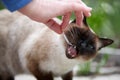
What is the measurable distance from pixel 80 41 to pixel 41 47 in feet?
1.45

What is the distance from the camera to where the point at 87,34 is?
3.28 m

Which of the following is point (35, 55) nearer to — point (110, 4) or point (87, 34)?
point (87, 34)

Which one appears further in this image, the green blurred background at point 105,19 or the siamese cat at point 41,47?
the green blurred background at point 105,19

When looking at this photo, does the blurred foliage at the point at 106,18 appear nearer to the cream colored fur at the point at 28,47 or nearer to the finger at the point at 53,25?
the cream colored fur at the point at 28,47

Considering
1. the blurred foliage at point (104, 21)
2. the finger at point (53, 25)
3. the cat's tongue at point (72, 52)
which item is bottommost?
the finger at point (53, 25)

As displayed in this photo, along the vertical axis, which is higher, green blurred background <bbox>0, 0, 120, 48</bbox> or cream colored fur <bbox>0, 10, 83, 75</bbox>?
green blurred background <bbox>0, 0, 120, 48</bbox>

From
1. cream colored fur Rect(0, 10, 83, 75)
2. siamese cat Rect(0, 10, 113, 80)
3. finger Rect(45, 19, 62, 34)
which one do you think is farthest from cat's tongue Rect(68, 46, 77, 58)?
finger Rect(45, 19, 62, 34)

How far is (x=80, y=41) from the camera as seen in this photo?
3.22 m

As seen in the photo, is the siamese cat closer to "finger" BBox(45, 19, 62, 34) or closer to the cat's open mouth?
the cat's open mouth

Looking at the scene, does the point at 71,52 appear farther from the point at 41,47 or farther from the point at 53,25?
the point at 53,25

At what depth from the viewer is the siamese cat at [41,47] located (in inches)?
128

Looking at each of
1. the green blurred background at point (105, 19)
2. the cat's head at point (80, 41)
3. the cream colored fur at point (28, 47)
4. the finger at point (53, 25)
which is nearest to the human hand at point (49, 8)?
the finger at point (53, 25)

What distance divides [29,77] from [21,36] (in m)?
0.69

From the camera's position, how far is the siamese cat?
326 cm
